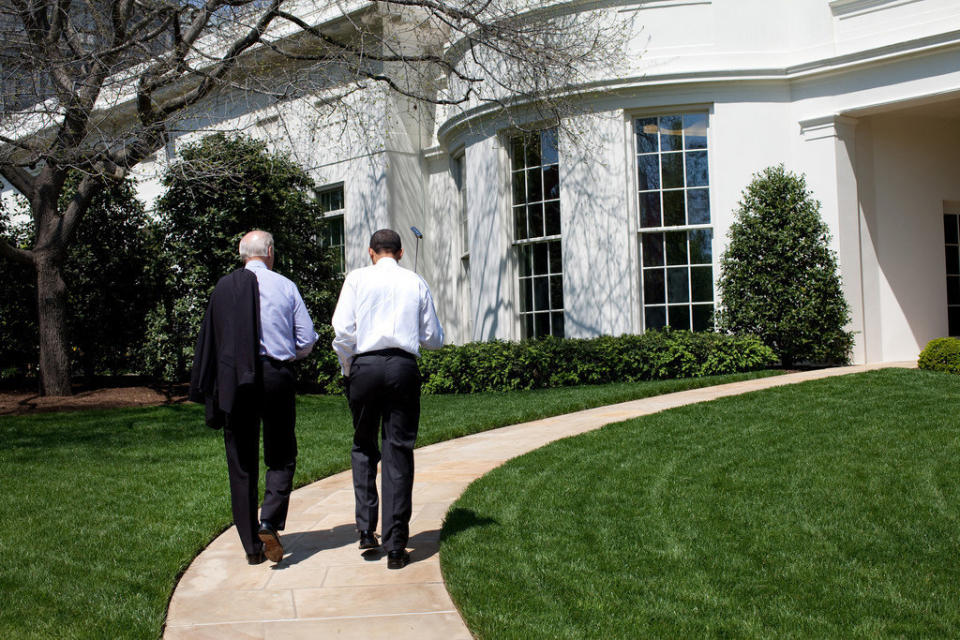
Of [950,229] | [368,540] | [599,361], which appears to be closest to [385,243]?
[368,540]

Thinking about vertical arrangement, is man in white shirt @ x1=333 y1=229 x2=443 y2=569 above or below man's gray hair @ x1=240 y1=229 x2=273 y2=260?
below

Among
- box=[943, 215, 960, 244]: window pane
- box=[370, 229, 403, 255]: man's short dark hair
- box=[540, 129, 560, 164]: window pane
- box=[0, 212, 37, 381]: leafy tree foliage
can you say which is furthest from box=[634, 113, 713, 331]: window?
box=[0, 212, 37, 381]: leafy tree foliage

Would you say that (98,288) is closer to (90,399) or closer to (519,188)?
(90,399)

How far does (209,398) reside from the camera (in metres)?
4.71

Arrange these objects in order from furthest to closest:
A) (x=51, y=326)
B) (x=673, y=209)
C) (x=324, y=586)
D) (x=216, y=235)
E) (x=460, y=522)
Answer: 1. (x=216, y=235)
2. (x=673, y=209)
3. (x=51, y=326)
4. (x=460, y=522)
5. (x=324, y=586)

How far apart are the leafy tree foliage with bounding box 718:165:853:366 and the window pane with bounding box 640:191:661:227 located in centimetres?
122

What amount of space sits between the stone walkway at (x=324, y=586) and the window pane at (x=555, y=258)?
8.29m

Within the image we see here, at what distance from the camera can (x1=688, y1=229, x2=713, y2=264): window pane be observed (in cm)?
1391

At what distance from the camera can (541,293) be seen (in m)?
15.0

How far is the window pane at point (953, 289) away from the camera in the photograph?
15.1m

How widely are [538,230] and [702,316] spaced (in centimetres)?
307

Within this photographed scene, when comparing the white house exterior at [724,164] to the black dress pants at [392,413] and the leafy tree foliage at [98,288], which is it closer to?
the leafy tree foliage at [98,288]

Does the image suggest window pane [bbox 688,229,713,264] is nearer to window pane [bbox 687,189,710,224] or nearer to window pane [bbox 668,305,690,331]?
window pane [bbox 687,189,710,224]

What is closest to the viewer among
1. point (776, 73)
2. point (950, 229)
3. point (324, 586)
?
point (324, 586)
